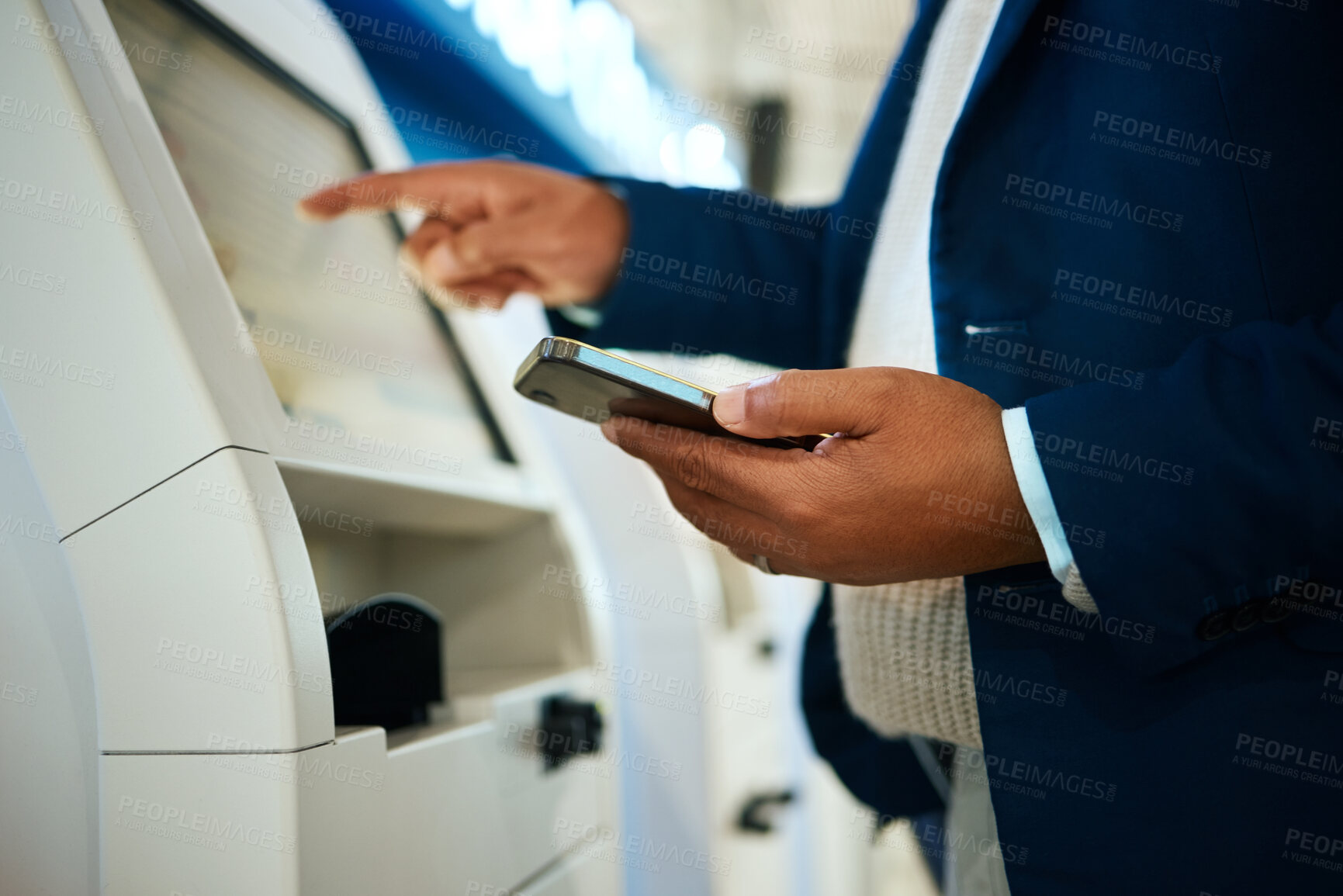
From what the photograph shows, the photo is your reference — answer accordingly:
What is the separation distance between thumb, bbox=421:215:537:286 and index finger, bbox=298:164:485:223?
3 cm

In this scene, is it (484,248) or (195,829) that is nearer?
(195,829)

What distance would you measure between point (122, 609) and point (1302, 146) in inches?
40.0

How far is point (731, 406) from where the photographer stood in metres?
0.60

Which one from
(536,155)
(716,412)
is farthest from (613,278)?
(536,155)

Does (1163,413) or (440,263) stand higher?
(440,263)

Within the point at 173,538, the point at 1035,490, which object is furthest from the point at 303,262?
the point at 1035,490

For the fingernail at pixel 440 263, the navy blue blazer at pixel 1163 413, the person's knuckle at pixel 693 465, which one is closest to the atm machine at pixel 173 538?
the fingernail at pixel 440 263

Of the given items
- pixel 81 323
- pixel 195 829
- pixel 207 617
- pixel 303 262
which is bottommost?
pixel 195 829

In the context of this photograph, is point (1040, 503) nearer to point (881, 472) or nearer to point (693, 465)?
point (881, 472)

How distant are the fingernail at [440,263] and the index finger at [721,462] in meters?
0.44

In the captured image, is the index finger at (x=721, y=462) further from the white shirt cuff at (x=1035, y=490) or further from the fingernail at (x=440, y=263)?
the fingernail at (x=440, y=263)

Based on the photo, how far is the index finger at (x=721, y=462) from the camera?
2.02ft

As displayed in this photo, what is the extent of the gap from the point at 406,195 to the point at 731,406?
0.61 meters

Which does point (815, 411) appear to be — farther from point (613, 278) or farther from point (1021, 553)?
point (613, 278)
